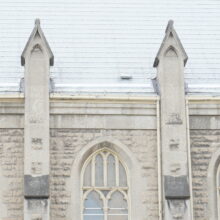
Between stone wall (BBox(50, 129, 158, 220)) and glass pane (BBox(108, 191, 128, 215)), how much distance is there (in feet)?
1.79

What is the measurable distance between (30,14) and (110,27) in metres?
2.53

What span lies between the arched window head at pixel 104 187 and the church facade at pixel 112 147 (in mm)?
26

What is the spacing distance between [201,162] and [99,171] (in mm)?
2762

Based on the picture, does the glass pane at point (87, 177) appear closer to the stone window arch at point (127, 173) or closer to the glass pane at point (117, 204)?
the stone window arch at point (127, 173)

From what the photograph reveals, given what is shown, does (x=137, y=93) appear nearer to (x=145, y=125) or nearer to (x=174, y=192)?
(x=145, y=125)

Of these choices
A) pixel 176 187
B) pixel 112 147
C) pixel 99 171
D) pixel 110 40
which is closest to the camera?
pixel 176 187

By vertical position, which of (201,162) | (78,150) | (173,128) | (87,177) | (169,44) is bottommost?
(87,177)

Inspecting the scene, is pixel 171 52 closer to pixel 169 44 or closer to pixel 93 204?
pixel 169 44

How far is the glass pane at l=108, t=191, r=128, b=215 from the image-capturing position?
985 inches

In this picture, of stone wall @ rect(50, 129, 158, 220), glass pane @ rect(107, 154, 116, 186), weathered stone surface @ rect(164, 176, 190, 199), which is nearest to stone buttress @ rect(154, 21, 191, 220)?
weathered stone surface @ rect(164, 176, 190, 199)

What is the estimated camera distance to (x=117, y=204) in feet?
82.4

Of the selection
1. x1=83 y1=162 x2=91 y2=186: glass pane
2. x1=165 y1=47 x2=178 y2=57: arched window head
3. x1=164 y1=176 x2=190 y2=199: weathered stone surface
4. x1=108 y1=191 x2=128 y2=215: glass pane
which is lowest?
x1=108 y1=191 x2=128 y2=215: glass pane

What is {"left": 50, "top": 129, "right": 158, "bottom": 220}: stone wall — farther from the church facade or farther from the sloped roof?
the sloped roof

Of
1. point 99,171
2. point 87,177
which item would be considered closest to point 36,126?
point 87,177
